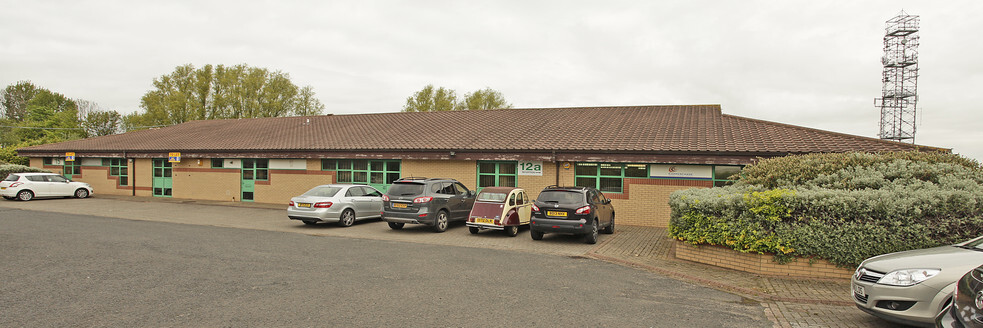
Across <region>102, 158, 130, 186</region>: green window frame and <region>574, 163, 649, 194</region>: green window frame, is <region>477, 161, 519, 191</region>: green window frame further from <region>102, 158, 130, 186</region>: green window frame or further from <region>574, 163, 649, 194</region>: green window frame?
<region>102, 158, 130, 186</region>: green window frame

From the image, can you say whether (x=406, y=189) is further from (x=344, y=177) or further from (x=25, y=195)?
(x=25, y=195)

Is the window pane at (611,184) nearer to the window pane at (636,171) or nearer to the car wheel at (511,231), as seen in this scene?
the window pane at (636,171)

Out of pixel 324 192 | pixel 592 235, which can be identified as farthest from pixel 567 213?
pixel 324 192

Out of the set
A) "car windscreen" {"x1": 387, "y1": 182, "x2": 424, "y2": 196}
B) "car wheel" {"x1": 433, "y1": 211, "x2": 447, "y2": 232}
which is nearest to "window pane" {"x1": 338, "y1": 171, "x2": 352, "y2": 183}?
"car windscreen" {"x1": 387, "y1": 182, "x2": 424, "y2": 196}

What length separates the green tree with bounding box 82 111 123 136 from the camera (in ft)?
204

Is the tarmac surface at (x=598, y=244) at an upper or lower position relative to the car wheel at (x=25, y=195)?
lower

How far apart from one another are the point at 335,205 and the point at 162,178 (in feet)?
53.2

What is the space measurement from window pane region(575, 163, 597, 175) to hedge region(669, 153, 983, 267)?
6.55 m

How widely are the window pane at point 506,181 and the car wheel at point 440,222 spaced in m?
4.45

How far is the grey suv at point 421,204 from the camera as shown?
13.3 meters

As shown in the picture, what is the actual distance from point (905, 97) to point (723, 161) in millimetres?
29480

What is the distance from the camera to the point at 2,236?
35.9ft

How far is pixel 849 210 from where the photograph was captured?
7.74 meters

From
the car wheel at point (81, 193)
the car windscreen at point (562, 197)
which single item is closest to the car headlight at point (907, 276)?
the car windscreen at point (562, 197)
